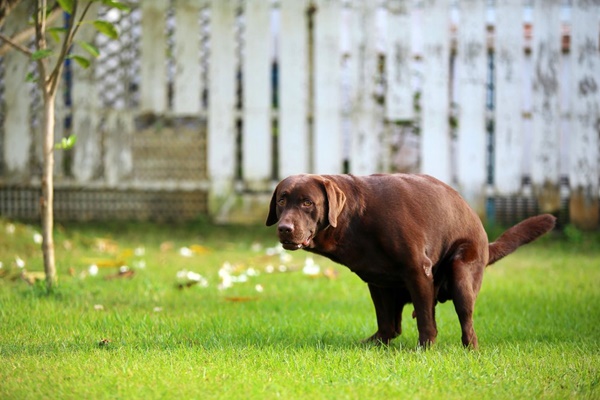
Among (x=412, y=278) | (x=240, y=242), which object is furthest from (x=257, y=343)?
(x=240, y=242)

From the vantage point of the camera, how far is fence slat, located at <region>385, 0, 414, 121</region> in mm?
10523

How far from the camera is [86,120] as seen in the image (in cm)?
1082

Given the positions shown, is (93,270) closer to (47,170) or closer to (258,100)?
(47,170)

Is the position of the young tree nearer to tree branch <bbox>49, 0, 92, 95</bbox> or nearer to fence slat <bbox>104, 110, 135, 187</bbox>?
tree branch <bbox>49, 0, 92, 95</bbox>

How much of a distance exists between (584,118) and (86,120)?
6.68 meters

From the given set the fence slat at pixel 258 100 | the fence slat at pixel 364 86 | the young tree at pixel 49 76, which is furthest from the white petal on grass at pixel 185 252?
the fence slat at pixel 364 86

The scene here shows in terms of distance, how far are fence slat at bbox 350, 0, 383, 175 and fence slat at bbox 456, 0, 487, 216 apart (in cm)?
112

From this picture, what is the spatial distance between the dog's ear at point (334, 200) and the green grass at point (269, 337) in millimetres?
710

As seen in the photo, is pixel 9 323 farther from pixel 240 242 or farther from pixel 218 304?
pixel 240 242

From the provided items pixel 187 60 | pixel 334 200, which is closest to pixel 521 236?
pixel 334 200

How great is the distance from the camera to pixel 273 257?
8.59m

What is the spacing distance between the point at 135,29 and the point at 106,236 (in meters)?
3.11

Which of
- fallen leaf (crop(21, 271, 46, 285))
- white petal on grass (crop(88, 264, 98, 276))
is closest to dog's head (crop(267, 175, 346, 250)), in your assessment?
fallen leaf (crop(21, 271, 46, 285))

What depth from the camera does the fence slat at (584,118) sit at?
34.2 ft
